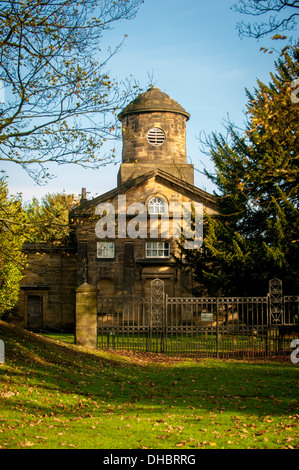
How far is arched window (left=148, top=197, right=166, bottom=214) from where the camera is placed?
115 ft

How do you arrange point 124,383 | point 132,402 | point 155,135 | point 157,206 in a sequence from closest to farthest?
point 132,402 → point 124,383 → point 157,206 → point 155,135

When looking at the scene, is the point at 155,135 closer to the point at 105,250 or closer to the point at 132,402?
the point at 105,250

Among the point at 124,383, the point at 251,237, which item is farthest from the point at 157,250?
the point at 124,383

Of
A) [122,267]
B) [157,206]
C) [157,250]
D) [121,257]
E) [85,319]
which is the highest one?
[157,206]

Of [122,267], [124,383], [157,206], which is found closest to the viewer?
[124,383]

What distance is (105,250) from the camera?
34812 mm

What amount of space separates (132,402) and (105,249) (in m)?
24.3

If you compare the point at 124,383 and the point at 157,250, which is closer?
the point at 124,383

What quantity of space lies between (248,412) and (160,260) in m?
24.4

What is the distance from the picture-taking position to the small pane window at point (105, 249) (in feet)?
114

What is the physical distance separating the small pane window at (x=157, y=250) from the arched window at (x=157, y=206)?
2.07 metres

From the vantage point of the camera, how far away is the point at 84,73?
1250 centimetres

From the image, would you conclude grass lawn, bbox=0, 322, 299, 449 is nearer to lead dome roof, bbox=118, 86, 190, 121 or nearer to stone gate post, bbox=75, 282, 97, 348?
stone gate post, bbox=75, 282, 97, 348
